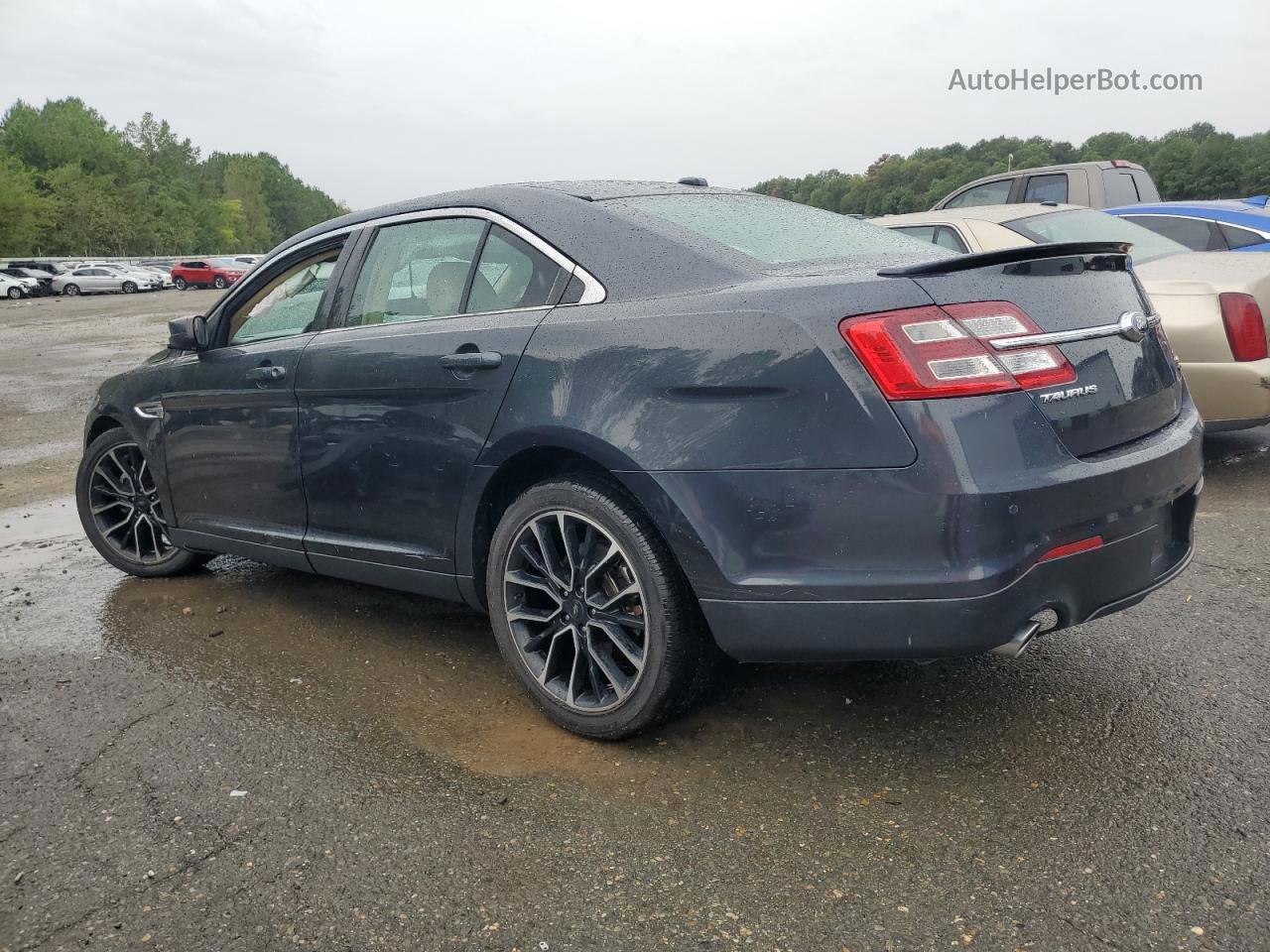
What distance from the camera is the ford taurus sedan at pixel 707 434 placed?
2557 millimetres

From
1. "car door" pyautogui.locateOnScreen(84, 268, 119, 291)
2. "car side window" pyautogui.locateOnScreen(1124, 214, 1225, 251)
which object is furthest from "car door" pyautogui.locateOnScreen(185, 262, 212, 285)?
"car side window" pyautogui.locateOnScreen(1124, 214, 1225, 251)

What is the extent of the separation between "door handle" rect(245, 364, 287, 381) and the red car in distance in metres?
54.1

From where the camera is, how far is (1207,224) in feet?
26.9

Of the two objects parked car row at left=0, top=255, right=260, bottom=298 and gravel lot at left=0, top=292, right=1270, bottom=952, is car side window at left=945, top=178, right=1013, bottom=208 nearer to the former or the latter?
gravel lot at left=0, top=292, right=1270, bottom=952

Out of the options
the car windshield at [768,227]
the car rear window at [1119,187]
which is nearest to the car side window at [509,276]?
the car windshield at [768,227]

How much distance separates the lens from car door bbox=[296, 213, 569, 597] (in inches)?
131

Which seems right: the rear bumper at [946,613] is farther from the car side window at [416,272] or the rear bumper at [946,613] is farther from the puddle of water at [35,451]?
the puddle of water at [35,451]

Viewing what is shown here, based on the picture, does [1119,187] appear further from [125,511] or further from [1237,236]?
[125,511]

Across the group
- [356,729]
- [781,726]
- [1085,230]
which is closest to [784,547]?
[781,726]

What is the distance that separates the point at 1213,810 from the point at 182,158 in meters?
136

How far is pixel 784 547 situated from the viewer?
106 inches

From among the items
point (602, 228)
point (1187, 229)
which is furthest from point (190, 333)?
point (1187, 229)

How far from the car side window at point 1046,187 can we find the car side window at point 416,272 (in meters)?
9.99

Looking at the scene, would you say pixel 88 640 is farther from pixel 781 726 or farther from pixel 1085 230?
pixel 1085 230
